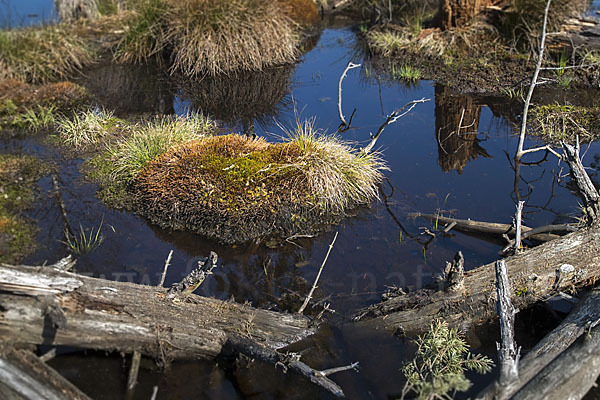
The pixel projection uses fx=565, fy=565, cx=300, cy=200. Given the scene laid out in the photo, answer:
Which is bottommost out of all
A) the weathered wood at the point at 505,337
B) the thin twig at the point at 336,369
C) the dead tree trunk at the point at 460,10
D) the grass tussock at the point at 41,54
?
the thin twig at the point at 336,369

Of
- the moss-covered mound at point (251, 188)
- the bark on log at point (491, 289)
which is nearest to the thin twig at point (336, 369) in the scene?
the bark on log at point (491, 289)

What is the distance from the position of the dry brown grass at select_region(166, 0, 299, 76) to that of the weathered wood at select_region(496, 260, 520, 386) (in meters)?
8.45

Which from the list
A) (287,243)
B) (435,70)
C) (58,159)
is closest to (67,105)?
(58,159)

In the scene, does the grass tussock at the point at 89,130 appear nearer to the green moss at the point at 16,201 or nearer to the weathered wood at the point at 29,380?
the green moss at the point at 16,201

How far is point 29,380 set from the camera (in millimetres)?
3619

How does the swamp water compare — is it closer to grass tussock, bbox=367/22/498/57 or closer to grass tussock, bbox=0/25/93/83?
grass tussock, bbox=0/25/93/83

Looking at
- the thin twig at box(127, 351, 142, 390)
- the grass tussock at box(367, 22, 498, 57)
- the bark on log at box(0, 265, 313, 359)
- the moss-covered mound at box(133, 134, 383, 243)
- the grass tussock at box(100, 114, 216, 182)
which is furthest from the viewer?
the grass tussock at box(367, 22, 498, 57)

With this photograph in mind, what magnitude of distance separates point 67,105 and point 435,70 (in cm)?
722

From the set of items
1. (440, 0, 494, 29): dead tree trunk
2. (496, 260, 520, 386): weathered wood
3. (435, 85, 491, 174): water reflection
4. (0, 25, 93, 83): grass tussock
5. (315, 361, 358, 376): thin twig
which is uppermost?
(440, 0, 494, 29): dead tree trunk

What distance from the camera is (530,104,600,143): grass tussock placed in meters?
8.57

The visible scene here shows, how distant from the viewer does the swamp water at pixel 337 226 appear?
4449mm

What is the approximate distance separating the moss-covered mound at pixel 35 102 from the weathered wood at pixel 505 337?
8.00 meters

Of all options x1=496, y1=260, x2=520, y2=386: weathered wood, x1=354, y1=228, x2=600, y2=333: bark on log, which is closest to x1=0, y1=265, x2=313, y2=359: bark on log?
x1=354, y1=228, x2=600, y2=333: bark on log

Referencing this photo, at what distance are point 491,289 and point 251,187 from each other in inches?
117
